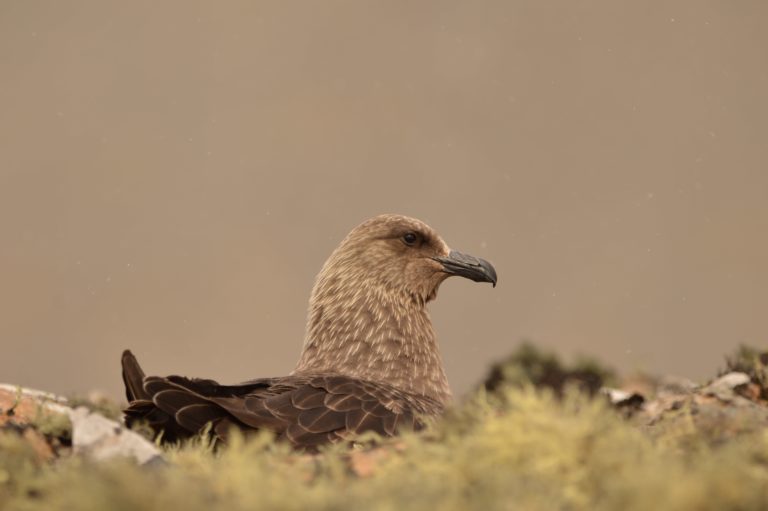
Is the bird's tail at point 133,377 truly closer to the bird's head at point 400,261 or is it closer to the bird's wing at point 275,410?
the bird's wing at point 275,410

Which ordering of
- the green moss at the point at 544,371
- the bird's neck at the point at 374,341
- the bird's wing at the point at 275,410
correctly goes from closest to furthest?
the bird's wing at the point at 275,410 < the bird's neck at the point at 374,341 < the green moss at the point at 544,371

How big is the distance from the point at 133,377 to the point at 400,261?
3.02 m

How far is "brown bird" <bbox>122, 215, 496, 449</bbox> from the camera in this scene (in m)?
5.79

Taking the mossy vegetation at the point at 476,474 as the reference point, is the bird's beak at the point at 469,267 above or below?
above

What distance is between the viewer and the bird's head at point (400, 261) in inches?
339

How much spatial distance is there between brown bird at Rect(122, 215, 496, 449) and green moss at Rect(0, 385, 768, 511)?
1927mm

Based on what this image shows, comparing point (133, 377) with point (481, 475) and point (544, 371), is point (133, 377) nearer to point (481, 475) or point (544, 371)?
point (481, 475)

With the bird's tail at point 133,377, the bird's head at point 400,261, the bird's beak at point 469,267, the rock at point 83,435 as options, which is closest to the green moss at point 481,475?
the rock at point 83,435

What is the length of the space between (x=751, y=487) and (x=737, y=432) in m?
1.03

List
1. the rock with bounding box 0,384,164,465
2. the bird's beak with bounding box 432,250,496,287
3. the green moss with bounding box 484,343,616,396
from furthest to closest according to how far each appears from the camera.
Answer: the green moss with bounding box 484,343,616,396, the bird's beak with bounding box 432,250,496,287, the rock with bounding box 0,384,164,465

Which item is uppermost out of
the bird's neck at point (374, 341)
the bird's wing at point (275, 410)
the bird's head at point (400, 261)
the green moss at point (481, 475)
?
the bird's head at point (400, 261)

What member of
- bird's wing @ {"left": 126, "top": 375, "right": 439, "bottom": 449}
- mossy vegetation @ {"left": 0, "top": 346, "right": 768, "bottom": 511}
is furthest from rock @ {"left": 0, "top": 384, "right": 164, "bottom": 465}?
bird's wing @ {"left": 126, "top": 375, "right": 439, "bottom": 449}

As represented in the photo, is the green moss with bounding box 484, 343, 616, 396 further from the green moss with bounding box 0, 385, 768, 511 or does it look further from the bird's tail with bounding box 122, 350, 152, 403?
the green moss with bounding box 0, 385, 768, 511

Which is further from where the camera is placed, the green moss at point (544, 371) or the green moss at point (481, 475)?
the green moss at point (544, 371)
